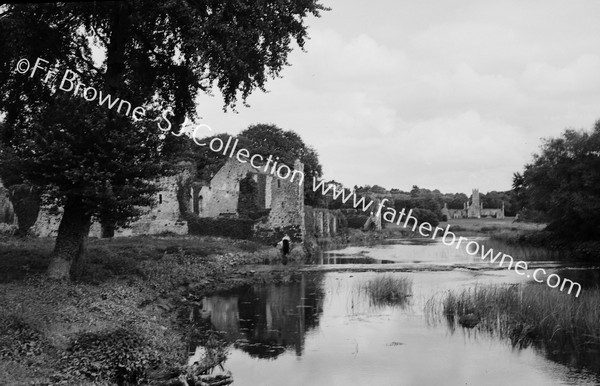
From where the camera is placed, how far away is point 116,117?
53.5 feet

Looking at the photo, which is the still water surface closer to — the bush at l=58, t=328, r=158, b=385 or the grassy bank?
the grassy bank

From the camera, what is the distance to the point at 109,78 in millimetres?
17062

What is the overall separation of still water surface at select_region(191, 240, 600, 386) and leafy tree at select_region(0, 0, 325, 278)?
5.08 meters

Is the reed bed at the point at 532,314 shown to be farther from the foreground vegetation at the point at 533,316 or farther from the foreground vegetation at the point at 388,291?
the foreground vegetation at the point at 388,291

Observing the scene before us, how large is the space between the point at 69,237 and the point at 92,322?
608cm

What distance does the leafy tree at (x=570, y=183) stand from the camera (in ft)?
130

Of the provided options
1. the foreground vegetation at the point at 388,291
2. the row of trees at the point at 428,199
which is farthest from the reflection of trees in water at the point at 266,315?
the row of trees at the point at 428,199

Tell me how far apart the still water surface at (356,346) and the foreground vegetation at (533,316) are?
2.06 feet

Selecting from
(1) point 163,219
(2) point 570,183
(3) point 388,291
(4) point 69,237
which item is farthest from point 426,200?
(4) point 69,237

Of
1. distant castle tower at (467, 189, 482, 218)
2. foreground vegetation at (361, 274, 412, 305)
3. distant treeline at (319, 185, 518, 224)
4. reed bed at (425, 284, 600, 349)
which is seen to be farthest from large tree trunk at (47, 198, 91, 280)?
distant castle tower at (467, 189, 482, 218)

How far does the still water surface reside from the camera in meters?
11.9

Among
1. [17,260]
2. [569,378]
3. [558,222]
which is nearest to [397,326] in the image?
[569,378]

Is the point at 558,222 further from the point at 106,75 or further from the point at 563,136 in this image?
the point at 106,75

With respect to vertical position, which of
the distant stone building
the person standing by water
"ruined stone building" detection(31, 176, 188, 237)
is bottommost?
the person standing by water
